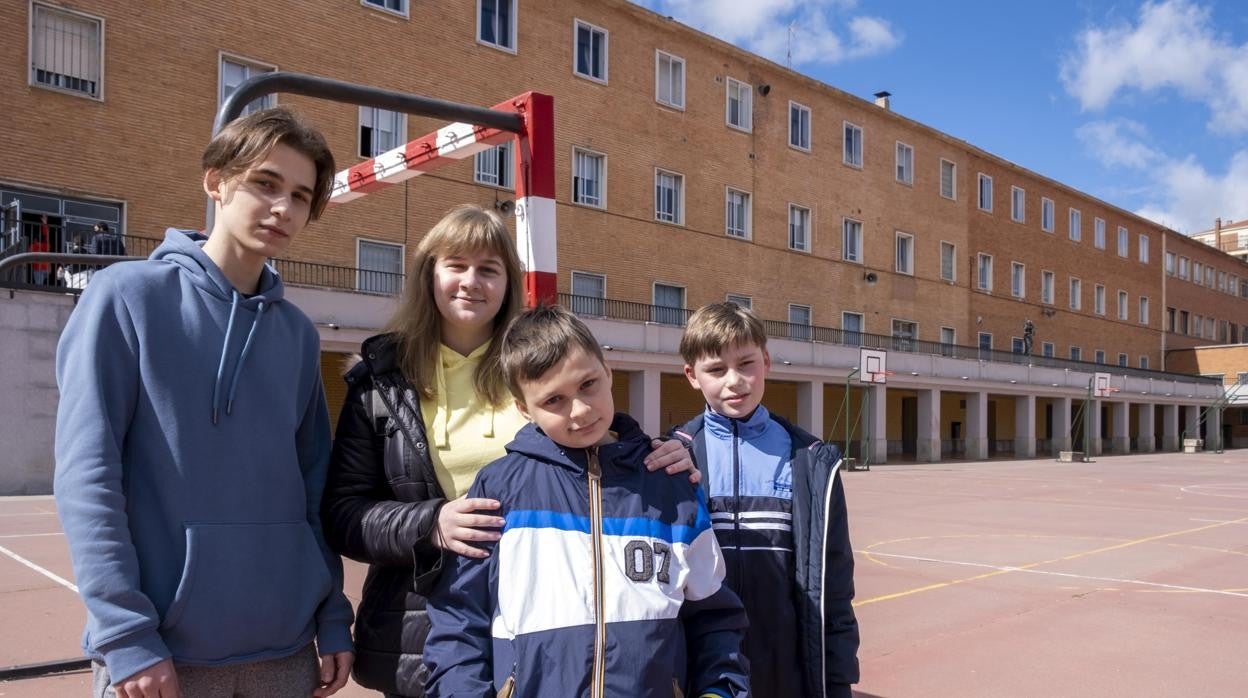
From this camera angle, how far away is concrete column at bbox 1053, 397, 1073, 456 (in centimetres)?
4553

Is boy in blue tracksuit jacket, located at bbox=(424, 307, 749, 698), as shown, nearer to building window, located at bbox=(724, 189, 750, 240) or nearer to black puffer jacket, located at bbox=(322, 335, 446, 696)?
black puffer jacket, located at bbox=(322, 335, 446, 696)

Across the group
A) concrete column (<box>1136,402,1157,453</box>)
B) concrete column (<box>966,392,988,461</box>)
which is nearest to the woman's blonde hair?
concrete column (<box>966,392,988,461</box>)

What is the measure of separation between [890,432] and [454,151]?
34387mm

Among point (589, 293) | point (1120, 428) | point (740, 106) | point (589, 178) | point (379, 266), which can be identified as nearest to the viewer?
→ point (379, 266)

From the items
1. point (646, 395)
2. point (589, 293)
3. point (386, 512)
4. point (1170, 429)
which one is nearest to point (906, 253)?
point (589, 293)

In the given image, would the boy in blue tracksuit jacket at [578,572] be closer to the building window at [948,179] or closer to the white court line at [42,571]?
the white court line at [42,571]

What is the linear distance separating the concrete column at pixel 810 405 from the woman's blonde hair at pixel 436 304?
3042cm

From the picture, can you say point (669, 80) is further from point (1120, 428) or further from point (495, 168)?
point (1120, 428)

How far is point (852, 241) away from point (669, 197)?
10280 mm

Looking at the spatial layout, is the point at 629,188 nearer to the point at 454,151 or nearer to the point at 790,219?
the point at 790,219

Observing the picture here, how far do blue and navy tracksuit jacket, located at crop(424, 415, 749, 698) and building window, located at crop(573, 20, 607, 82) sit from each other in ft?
91.4

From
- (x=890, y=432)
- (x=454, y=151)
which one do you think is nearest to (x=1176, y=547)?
(x=454, y=151)

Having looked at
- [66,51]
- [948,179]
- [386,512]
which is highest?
[948,179]

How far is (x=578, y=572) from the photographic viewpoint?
2232mm
